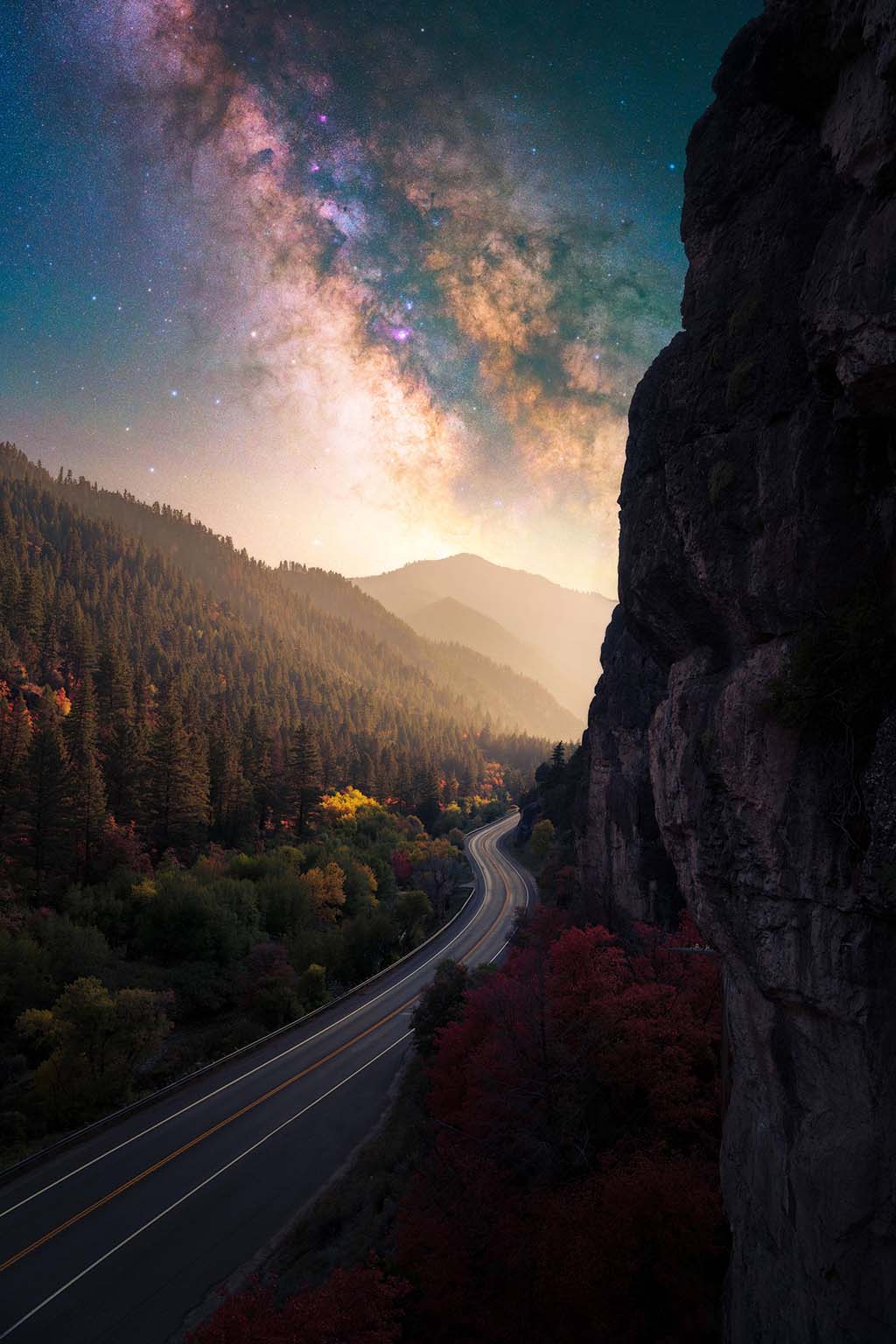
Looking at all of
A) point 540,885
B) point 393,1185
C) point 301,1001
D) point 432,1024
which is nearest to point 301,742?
point 540,885

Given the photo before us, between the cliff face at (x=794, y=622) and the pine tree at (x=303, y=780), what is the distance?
70304mm

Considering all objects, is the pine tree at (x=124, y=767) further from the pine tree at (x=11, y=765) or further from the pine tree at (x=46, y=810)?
the pine tree at (x=46, y=810)

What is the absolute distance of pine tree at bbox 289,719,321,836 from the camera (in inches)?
3113

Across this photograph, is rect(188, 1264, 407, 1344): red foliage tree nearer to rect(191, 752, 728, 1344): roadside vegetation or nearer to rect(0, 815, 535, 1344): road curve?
rect(191, 752, 728, 1344): roadside vegetation

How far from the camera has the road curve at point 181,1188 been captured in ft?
56.5

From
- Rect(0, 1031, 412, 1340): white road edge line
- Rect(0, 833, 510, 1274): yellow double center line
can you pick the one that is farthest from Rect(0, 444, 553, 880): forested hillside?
Rect(0, 1031, 412, 1340): white road edge line

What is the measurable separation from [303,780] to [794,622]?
74.7 meters

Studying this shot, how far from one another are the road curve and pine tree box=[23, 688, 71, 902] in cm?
2626

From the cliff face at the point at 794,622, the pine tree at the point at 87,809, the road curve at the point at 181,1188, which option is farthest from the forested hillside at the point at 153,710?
the cliff face at the point at 794,622

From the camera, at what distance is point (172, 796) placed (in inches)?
2359

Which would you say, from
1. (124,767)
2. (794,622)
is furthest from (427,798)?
(794,622)

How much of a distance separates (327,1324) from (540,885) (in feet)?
153

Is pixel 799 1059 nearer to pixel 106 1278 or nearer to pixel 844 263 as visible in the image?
pixel 844 263

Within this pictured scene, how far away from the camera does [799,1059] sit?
1011cm
